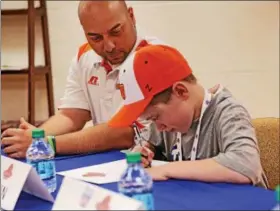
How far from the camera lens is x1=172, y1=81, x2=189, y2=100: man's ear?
4.56ft

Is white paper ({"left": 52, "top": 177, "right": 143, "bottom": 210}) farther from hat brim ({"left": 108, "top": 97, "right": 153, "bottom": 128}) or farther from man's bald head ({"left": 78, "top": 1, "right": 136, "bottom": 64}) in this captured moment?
man's bald head ({"left": 78, "top": 1, "right": 136, "bottom": 64})

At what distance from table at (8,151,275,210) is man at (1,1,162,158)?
0.49 meters

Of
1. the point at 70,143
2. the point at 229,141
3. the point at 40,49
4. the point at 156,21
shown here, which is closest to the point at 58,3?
the point at 40,49

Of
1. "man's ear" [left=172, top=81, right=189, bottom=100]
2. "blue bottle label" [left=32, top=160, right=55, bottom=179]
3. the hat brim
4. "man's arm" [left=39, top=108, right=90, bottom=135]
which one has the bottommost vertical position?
"man's arm" [left=39, top=108, right=90, bottom=135]

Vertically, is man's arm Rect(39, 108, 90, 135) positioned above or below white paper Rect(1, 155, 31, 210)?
below

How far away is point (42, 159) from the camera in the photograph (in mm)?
1423

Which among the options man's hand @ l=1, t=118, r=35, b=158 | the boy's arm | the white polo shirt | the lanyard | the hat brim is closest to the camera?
the boy's arm

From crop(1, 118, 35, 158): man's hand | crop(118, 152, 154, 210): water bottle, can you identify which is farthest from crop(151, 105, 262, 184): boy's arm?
crop(1, 118, 35, 158): man's hand

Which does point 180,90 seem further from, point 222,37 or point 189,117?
point 222,37

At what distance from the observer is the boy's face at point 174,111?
1.39 metres

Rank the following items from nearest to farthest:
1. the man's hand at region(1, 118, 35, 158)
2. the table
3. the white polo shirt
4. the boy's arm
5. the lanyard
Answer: the table
the boy's arm
the lanyard
the man's hand at region(1, 118, 35, 158)
the white polo shirt

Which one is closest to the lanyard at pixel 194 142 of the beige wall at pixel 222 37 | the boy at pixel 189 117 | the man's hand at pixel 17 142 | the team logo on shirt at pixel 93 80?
the boy at pixel 189 117

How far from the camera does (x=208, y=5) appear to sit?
10.1ft

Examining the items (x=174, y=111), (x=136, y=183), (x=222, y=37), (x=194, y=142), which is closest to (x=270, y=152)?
(x=194, y=142)
